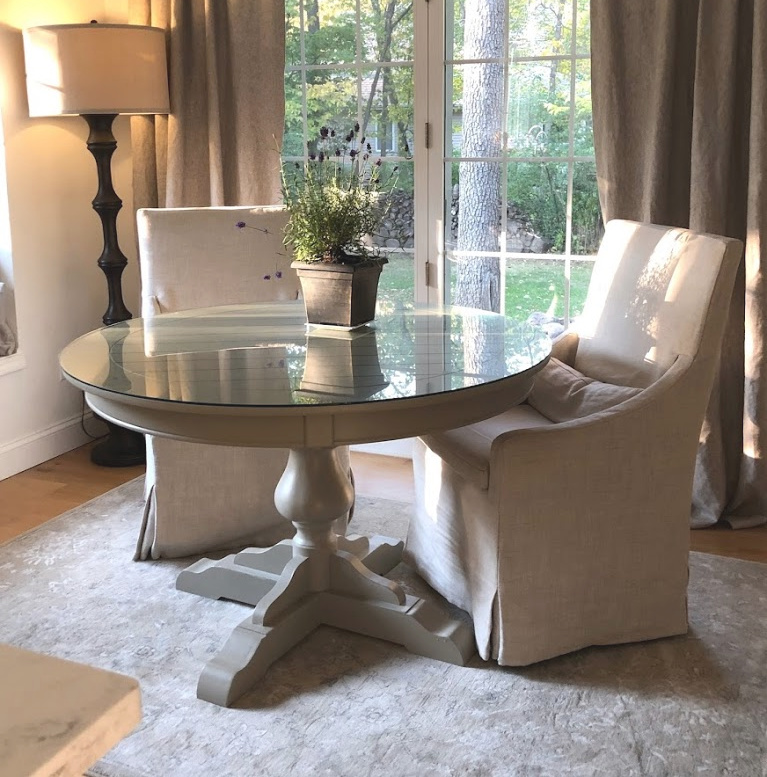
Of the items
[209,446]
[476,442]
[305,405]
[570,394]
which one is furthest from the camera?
[209,446]

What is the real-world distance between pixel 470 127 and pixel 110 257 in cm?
148

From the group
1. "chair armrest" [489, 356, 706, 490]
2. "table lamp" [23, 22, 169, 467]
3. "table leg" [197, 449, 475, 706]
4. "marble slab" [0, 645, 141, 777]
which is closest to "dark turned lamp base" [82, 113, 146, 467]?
"table lamp" [23, 22, 169, 467]

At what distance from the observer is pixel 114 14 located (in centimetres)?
412

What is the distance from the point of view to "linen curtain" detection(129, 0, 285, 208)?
12.5 feet

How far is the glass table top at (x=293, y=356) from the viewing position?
2.00 m

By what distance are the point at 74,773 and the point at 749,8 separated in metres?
3.07

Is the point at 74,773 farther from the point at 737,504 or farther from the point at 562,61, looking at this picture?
the point at 562,61

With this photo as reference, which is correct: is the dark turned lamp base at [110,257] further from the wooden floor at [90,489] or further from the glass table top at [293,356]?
the glass table top at [293,356]

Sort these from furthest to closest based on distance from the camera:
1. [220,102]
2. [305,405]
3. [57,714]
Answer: [220,102]
[305,405]
[57,714]

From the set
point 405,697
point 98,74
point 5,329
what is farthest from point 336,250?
point 5,329

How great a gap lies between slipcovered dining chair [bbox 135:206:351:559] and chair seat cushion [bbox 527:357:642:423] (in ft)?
2.47

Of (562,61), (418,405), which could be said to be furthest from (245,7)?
(418,405)

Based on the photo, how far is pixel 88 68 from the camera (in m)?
3.47

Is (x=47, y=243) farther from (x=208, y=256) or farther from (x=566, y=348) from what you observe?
(x=566, y=348)
